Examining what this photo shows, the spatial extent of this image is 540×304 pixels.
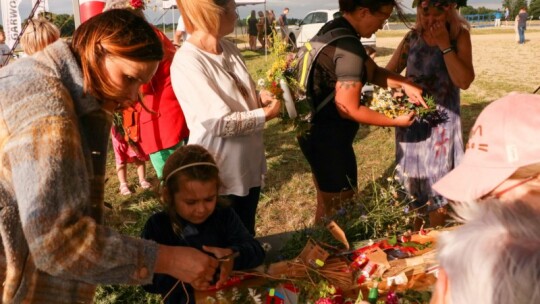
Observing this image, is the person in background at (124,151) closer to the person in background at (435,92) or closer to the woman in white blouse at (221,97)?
the woman in white blouse at (221,97)

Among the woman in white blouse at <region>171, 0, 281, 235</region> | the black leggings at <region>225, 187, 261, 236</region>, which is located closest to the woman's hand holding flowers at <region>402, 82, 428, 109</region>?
the woman in white blouse at <region>171, 0, 281, 235</region>

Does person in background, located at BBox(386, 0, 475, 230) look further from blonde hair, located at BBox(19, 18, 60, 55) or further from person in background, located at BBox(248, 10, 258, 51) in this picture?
person in background, located at BBox(248, 10, 258, 51)

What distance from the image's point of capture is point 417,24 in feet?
9.00

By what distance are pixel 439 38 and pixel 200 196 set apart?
5.30 feet

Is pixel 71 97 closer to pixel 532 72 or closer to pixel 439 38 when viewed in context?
pixel 439 38

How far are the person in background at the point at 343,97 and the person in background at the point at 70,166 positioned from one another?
3.91 ft

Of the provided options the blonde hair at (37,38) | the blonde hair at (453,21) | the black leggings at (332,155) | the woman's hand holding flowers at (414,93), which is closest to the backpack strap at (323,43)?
the black leggings at (332,155)

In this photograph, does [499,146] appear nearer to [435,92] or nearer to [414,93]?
[414,93]

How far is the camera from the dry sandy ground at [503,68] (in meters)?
9.15

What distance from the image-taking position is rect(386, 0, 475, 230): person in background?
8.48 feet

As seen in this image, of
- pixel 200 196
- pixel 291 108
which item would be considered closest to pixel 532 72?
pixel 291 108

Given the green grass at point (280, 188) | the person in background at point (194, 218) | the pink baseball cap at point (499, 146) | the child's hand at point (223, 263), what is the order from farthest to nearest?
the green grass at point (280, 188), the person in background at point (194, 218), the child's hand at point (223, 263), the pink baseball cap at point (499, 146)

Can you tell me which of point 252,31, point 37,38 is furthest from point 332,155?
point 252,31

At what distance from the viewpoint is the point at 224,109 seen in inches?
80.7
